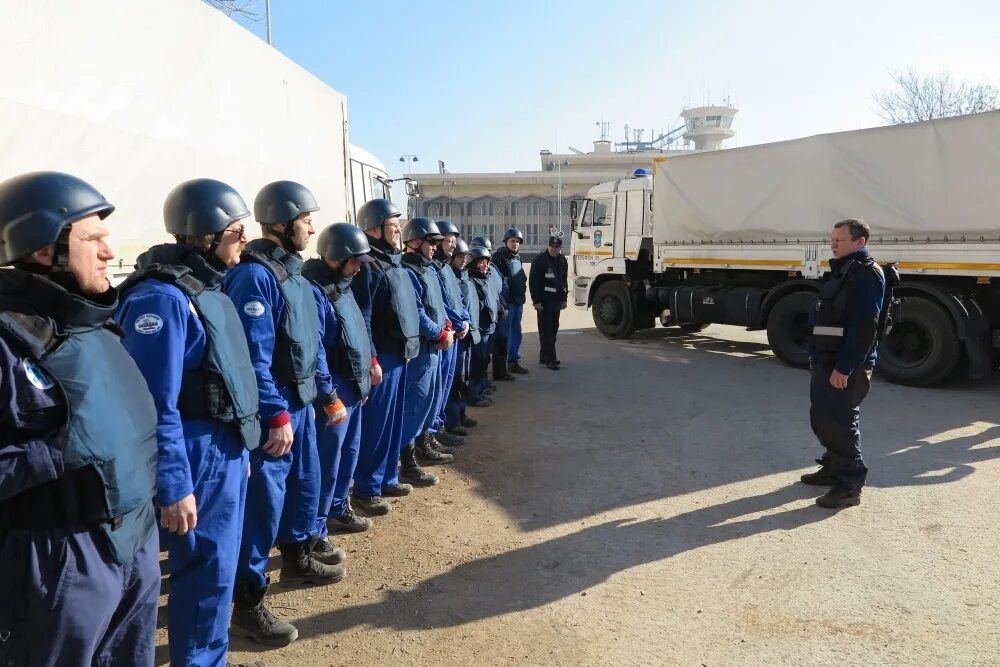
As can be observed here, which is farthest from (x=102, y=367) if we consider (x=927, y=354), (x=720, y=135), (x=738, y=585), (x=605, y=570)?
(x=720, y=135)

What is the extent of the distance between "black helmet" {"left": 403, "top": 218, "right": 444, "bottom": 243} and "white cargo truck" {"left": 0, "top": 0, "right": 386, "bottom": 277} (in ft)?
4.36

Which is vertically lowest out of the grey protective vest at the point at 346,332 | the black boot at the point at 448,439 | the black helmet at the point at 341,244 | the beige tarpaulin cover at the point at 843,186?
the black boot at the point at 448,439

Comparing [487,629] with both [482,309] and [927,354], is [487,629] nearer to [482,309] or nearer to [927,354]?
[482,309]

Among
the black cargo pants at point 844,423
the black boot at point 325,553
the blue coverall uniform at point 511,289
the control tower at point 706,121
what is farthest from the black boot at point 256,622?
the control tower at point 706,121

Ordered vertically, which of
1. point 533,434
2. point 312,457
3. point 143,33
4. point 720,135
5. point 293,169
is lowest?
point 533,434

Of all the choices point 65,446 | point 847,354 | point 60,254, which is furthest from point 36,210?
point 847,354

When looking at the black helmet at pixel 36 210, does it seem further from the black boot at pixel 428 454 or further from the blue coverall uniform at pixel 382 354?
the black boot at pixel 428 454

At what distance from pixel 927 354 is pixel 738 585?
6091 millimetres

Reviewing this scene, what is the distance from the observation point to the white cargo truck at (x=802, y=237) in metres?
7.70

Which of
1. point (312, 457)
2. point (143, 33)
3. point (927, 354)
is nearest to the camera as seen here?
point (312, 457)

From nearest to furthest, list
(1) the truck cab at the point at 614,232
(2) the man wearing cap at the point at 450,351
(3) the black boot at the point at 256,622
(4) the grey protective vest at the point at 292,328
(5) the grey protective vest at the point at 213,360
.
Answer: (5) the grey protective vest at the point at 213,360, (3) the black boot at the point at 256,622, (4) the grey protective vest at the point at 292,328, (2) the man wearing cap at the point at 450,351, (1) the truck cab at the point at 614,232

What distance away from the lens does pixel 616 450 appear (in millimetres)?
5660

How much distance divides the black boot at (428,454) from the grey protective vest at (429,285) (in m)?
1.06

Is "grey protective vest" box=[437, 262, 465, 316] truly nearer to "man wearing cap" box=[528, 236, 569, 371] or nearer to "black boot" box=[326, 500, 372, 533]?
"black boot" box=[326, 500, 372, 533]
